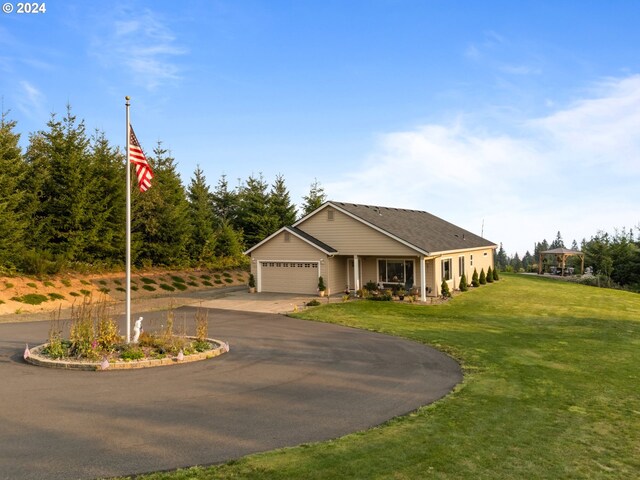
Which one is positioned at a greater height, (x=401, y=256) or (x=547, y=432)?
(x=401, y=256)

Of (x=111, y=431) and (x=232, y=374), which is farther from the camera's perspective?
(x=232, y=374)

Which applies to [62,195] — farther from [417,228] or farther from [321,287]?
[417,228]

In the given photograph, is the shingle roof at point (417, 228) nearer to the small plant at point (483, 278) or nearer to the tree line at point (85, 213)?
the small plant at point (483, 278)

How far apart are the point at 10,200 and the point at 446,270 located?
2660cm

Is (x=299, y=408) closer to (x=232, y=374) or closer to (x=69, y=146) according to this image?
(x=232, y=374)

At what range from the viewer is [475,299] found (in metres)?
27.0

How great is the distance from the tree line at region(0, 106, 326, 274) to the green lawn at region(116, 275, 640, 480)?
22743 mm

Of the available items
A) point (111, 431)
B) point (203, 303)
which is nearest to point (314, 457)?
point (111, 431)

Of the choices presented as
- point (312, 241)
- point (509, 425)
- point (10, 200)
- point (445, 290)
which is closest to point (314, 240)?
point (312, 241)

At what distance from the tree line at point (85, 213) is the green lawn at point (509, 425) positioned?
22.7 m

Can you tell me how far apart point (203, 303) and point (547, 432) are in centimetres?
2161

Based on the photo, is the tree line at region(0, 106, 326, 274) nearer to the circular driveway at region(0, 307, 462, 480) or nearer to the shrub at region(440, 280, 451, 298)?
the circular driveway at region(0, 307, 462, 480)

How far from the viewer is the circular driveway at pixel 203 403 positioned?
6414mm

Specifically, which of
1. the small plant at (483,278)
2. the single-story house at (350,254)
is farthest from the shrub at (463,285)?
the small plant at (483,278)
